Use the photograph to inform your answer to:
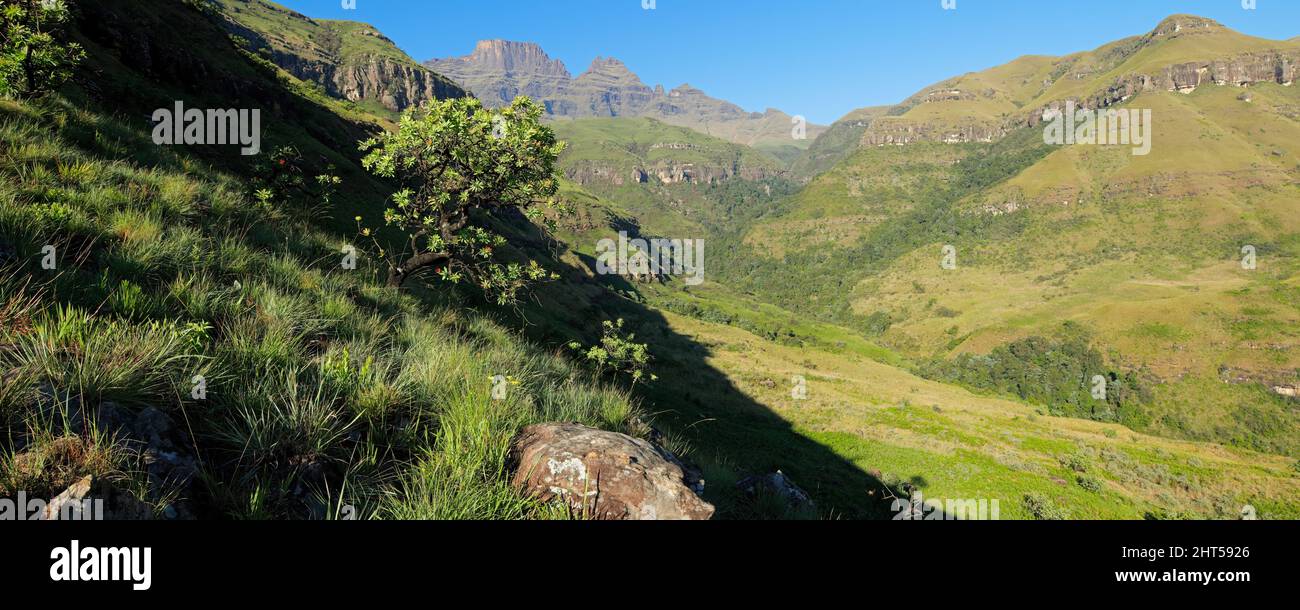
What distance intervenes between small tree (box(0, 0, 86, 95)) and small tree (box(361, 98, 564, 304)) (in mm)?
6639

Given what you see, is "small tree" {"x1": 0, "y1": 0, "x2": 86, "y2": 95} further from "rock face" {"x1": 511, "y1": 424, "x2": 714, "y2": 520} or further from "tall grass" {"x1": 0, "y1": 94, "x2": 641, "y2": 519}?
"rock face" {"x1": 511, "y1": 424, "x2": 714, "y2": 520}

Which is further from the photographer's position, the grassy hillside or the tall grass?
the tall grass

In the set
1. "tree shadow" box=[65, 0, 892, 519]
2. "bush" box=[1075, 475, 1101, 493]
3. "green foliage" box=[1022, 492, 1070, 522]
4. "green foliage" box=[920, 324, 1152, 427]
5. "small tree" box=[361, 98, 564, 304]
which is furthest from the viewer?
"green foliage" box=[920, 324, 1152, 427]

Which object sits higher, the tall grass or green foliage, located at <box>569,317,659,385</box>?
the tall grass

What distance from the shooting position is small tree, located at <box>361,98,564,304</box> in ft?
36.2

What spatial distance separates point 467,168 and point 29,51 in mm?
9722

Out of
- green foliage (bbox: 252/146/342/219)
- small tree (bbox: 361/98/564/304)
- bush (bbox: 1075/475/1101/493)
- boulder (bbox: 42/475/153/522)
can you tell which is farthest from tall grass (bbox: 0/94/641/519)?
bush (bbox: 1075/475/1101/493)

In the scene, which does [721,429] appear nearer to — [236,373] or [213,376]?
[236,373]

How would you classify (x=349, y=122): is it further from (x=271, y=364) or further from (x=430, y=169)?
(x=271, y=364)

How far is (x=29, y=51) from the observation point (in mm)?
10594

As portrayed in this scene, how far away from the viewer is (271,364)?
4262mm
